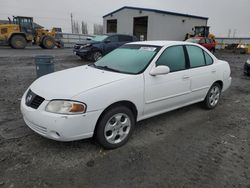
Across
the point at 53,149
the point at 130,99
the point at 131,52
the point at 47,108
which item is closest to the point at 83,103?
the point at 47,108

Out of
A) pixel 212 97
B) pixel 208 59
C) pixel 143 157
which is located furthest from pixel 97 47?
pixel 143 157

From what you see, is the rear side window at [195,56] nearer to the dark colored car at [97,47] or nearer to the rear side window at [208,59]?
the rear side window at [208,59]

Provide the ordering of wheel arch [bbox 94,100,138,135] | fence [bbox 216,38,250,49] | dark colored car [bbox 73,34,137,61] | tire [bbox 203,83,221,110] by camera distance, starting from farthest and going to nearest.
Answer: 1. fence [bbox 216,38,250,49]
2. dark colored car [bbox 73,34,137,61]
3. tire [bbox 203,83,221,110]
4. wheel arch [bbox 94,100,138,135]

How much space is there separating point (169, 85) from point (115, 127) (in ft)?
4.12

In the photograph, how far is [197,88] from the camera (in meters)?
4.32

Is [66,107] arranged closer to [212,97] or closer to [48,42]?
[212,97]

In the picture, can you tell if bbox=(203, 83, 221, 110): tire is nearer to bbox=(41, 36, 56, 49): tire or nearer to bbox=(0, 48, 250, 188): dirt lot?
bbox=(0, 48, 250, 188): dirt lot

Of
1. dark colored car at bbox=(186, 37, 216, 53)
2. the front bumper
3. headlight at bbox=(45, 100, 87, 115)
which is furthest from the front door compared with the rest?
dark colored car at bbox=(186, 37, 216, 53)

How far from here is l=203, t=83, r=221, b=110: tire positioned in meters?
4.77

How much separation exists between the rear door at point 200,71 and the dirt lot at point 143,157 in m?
0.62

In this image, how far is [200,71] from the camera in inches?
170

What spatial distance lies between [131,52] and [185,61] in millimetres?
1075

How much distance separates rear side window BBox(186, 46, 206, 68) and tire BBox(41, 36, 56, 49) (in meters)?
17.6

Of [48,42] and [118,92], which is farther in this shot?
[48,42]
